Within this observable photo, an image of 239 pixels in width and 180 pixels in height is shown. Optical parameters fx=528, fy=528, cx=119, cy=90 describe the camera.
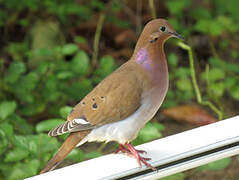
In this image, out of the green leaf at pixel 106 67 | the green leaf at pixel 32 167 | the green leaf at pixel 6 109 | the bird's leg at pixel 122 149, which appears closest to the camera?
the bird's leg at pixel 122 149

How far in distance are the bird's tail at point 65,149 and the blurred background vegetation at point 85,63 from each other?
0.34 m

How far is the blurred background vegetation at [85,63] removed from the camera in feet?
7.04

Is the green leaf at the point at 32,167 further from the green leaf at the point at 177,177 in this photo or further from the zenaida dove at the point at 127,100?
the green leaf at the point at 177,177

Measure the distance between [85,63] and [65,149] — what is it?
1094 mm

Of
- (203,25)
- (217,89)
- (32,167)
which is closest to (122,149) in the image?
(32,167)

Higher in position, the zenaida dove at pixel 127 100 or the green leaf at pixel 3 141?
the green leaf at pixel 3 141

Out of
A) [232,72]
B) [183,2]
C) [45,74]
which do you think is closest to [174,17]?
[183,2]

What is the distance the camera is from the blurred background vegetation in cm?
215

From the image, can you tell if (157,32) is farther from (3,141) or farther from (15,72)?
(15,72)

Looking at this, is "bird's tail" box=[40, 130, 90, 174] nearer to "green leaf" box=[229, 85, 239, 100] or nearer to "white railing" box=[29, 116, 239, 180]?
"white railing" box=[29, 116, 239, 180]

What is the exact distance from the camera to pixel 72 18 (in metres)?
3.57

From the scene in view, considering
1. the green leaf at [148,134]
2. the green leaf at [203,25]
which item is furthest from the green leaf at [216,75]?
the green leaf at [148,134]

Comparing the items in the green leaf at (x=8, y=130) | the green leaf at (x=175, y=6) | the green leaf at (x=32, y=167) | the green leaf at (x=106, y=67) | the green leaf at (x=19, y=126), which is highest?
the green leaf at (x=175, y=6)

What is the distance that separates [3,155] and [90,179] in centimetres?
87
